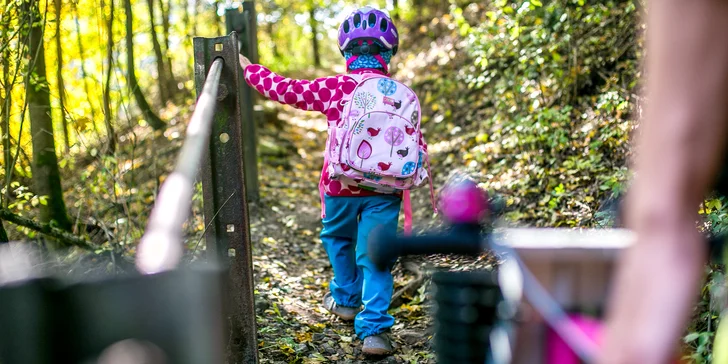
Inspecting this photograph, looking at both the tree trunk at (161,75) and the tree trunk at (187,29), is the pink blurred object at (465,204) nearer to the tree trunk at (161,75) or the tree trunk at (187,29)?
the tree trunk at (161,75)

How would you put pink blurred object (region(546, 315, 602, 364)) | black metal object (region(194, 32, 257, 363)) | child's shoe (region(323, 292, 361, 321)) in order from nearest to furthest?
pink blurred object (region(546, 315, 602, 364)) → black metal object (region(194, 32, 257, 363)) → child's shoe (region(323, 292, 361, 321))

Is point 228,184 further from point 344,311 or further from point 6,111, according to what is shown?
point 6,111

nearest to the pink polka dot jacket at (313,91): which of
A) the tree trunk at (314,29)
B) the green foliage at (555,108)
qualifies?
the green foliage at (555,108)

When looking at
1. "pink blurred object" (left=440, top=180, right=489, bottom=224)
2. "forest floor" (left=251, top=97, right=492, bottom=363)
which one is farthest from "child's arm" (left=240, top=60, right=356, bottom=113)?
"pink blurred object" (left=440, top=180, right=489, bottom=224)

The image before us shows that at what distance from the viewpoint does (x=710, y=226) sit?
337 cm

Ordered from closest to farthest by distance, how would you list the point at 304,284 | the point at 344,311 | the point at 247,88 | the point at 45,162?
the point at 344,311, the point at 304,284, the point at 45,162, the point at 247,88

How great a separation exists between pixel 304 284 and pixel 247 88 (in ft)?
8.92

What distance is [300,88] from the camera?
398 cm

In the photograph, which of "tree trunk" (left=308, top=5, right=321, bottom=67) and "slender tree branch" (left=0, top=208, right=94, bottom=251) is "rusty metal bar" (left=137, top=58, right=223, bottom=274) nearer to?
"slender tree branch" (left=0, top=208, right=94, bottom=251)

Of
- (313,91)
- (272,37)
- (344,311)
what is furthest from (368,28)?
(272,37)

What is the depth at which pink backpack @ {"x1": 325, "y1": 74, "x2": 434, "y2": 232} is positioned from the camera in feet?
12.8

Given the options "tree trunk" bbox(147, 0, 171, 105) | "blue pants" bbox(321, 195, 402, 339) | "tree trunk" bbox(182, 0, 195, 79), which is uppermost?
"tree trunk" bbox(182, 0, 195, 79)

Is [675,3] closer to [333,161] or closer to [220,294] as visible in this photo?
[220,294]

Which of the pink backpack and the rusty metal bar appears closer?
the rusty metal bar
